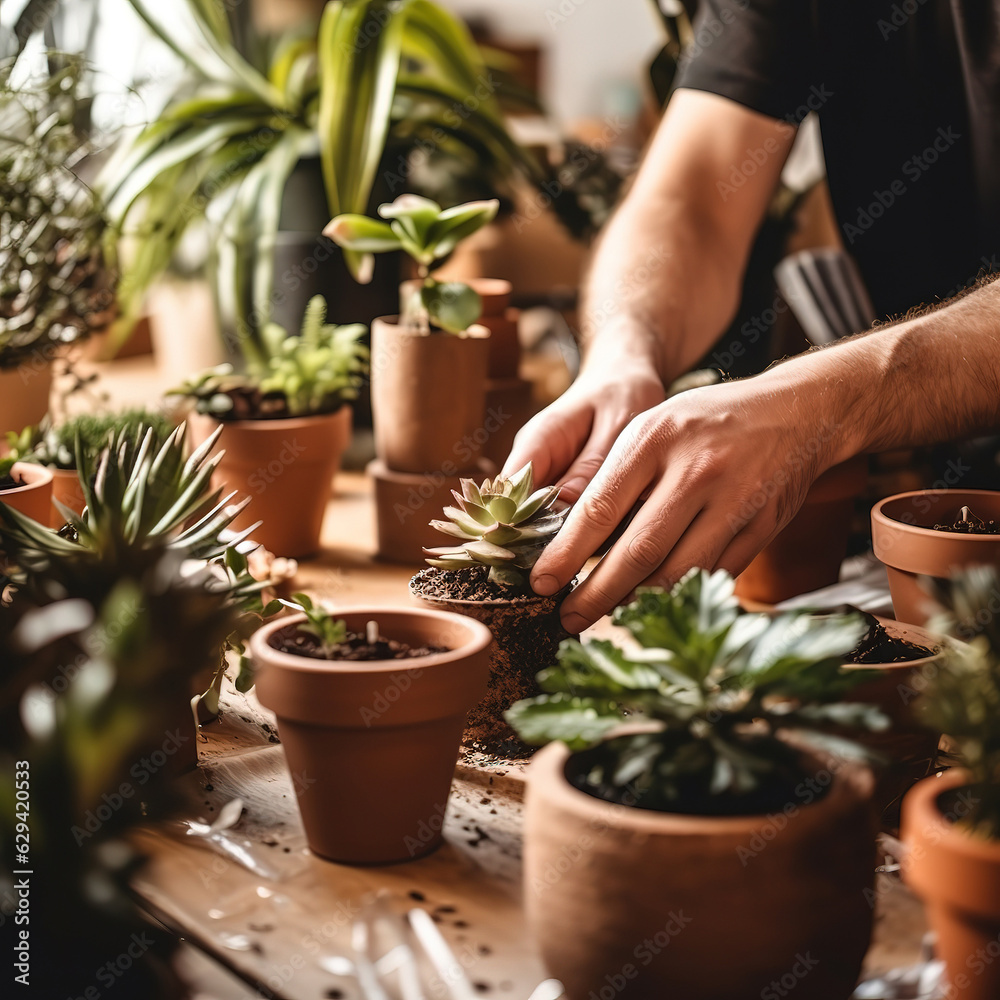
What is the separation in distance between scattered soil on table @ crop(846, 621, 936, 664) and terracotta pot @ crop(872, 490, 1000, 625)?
0.12ft

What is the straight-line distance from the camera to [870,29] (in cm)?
150

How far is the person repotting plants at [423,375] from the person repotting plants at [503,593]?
405 mm

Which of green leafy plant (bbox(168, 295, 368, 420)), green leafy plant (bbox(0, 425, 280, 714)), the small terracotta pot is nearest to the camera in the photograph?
green leafy plant (bbox(0, 425, 280, 714))

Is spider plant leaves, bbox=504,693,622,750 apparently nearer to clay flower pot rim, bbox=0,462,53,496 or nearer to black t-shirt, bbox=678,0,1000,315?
clay flower pot rim, bbox=0,462,53,496

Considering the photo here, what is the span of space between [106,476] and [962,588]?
0.55 meters

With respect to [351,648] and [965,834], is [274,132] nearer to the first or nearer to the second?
[351,648]

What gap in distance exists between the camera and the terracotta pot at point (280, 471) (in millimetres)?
1315

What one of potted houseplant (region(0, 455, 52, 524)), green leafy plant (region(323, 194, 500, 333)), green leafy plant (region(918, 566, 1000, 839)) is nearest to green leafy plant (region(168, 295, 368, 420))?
green leafy plant (region(323, 194, 500, 333))

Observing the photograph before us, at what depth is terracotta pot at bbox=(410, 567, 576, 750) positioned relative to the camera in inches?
33.8

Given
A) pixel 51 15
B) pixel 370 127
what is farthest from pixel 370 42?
pixel 51 15

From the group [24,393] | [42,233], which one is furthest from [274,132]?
[24,393]

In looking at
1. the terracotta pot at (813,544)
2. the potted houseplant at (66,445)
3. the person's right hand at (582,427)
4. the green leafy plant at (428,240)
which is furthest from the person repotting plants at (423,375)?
the terracotta pot at (813,544)

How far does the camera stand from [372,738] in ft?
2.18

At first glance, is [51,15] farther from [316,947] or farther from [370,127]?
[316,947]
